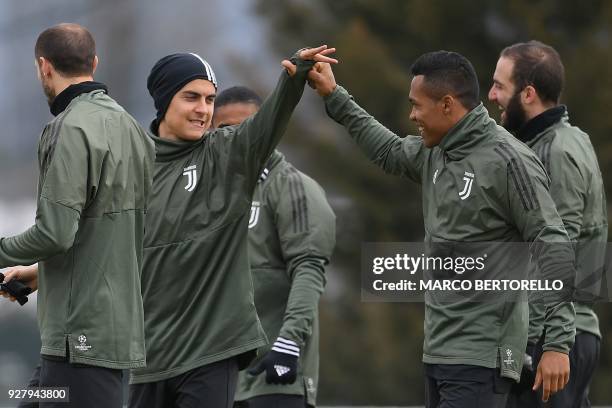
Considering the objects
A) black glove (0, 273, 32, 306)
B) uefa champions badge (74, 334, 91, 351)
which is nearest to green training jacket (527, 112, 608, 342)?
uefa champions badge (74, 334, 91, 351)

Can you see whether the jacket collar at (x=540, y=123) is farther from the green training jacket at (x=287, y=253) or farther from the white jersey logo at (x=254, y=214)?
the white jersey logo at (x=254, y=214)

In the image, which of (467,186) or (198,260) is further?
(198,260)

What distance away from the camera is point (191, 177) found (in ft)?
22.1

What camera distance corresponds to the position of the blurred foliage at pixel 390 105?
17.9 meters

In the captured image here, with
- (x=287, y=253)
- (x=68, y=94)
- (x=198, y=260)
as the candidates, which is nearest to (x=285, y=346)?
(x=287, y=253)

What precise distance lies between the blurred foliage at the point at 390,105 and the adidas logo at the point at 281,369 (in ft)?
33.2

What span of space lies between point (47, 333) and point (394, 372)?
1315cm

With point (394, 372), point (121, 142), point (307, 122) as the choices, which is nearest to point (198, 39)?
point (307, 122)

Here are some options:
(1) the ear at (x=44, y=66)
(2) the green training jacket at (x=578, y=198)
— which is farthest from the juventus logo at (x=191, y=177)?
(2) the green training jacket at (x=578, y=198)

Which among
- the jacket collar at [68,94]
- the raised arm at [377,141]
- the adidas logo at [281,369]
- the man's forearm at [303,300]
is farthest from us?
the man's forearm at [303,300]

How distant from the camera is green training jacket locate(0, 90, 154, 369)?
581 cm

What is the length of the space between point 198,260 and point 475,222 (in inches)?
48.7

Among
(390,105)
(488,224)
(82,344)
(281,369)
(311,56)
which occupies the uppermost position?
(390,105)

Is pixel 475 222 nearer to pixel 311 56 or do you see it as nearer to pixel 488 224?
pixel 488 224
